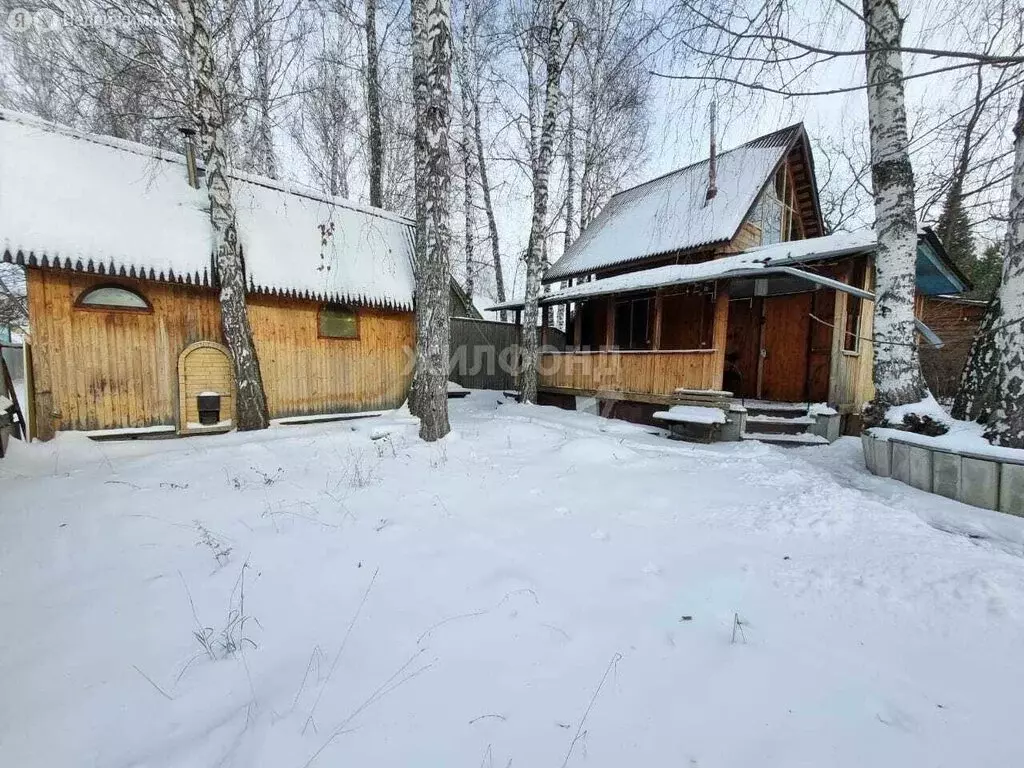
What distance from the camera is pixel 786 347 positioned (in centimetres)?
898

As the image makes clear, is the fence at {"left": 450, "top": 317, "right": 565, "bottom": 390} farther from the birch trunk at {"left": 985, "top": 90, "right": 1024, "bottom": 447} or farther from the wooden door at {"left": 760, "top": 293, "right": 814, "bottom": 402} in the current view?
the birch trunk at {"left": 985, "top": 90, "right": 1024, "bottom": 447}

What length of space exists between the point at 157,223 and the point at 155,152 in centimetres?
171

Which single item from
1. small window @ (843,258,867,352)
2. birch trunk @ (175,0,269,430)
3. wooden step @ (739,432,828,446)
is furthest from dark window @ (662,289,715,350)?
Result: birch trunk @ (175,0,269,430)

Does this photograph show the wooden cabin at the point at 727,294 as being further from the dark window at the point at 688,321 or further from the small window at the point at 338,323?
the small window at the point at 338,323

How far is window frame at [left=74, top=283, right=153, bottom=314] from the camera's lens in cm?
645

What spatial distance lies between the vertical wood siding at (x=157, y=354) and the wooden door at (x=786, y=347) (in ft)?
29.0

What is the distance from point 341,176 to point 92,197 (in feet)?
35.6

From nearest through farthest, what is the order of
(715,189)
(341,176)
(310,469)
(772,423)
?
(310,469) → (772,423) → (715,189) → (341,176)

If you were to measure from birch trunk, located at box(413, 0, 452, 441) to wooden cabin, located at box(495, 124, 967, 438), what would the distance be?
4243 mm

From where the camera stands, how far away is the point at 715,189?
1163 cm

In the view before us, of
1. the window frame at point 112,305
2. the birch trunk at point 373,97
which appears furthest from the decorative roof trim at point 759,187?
the window frame at point 112,305

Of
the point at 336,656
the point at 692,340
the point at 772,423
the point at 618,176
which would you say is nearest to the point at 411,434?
the point at 336,656

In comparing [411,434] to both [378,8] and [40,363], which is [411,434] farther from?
[378,8]

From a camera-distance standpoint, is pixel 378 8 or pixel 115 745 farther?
pixel 378 8
